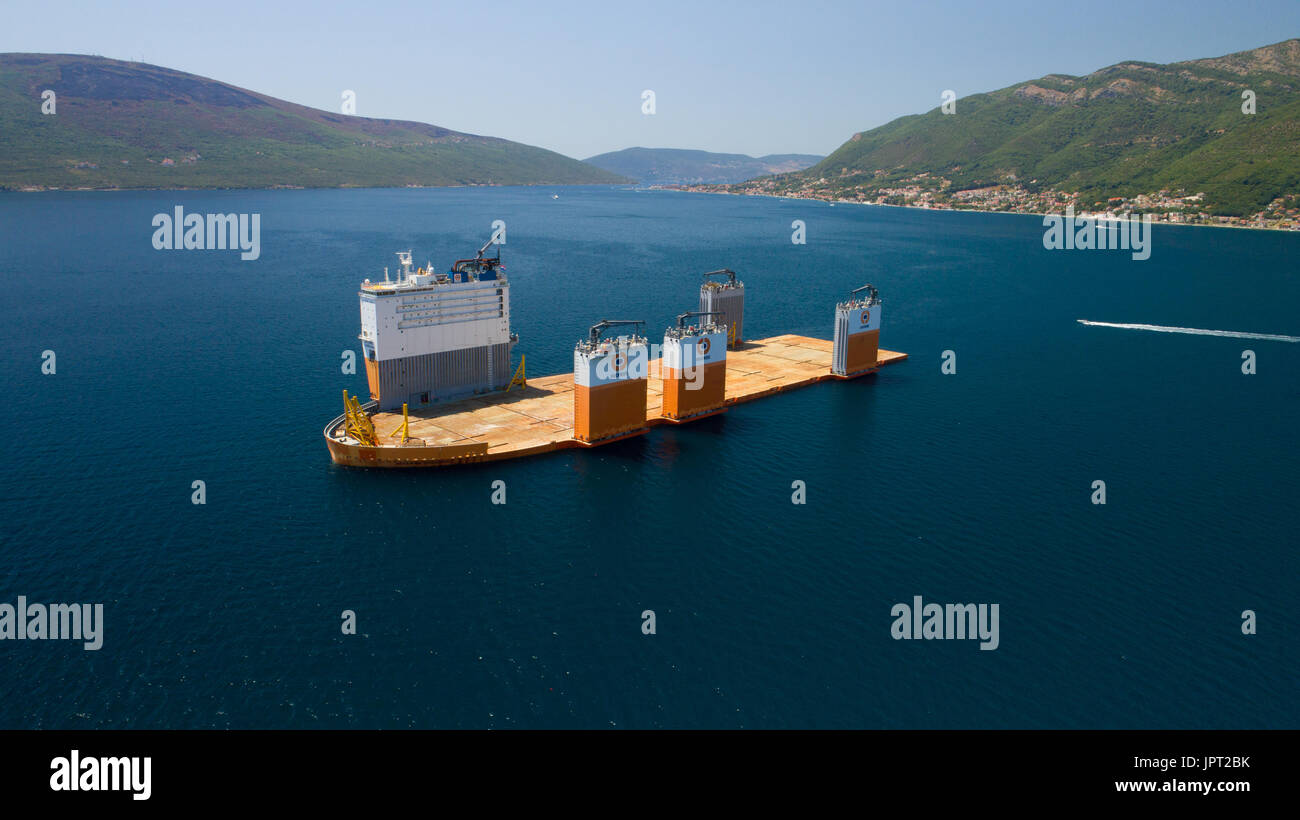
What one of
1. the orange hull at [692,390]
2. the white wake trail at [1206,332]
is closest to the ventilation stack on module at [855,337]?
the orange hull at [692,390]

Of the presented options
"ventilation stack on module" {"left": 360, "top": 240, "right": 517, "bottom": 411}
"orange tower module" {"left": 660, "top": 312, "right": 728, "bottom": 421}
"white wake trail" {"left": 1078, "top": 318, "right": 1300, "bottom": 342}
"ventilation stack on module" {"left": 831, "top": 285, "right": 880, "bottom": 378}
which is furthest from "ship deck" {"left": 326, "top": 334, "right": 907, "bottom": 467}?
"white wake trail" {"left": 1078, "top": 318, "right": 1300, "bottom": 342}

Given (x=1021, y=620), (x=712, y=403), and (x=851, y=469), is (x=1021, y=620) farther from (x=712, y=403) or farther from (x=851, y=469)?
(x=712, y=403)

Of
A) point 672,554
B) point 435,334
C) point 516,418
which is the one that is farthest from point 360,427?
point 672,554

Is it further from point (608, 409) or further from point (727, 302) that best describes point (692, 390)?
point (727, 302)

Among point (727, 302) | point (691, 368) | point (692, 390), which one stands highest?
point (727, 302)
